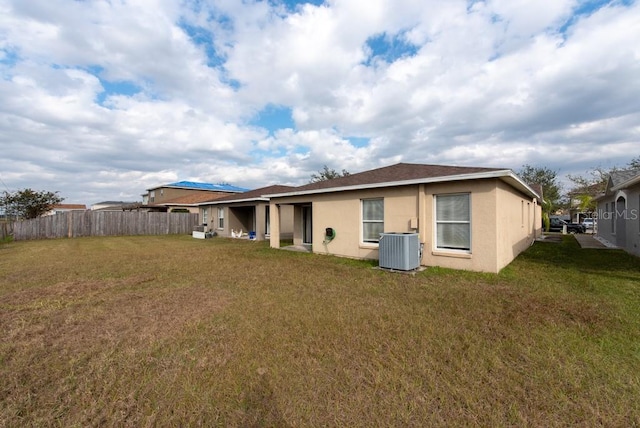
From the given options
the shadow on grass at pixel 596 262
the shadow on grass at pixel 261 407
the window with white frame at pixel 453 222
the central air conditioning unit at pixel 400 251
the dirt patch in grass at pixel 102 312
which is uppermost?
the window with white frame at pixel 453 222

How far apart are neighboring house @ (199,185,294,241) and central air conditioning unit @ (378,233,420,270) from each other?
9854mm

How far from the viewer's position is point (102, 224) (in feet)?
70.8

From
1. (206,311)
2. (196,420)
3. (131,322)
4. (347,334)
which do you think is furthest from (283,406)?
(131,322)

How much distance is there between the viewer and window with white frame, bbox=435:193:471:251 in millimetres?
7914

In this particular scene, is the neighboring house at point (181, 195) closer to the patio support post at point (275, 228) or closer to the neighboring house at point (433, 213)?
the patio support post at point (275, 228)

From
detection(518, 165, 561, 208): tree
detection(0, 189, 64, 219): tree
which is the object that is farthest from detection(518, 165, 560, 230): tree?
detection(0, 189, 64, 219): tree

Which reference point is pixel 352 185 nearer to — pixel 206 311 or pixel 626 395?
pixel 206 311

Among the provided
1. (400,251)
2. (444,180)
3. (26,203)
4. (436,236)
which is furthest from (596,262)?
(26,203)

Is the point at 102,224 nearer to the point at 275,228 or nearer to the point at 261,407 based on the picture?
the point at 275,228

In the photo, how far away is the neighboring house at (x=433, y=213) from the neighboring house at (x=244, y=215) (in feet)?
19.2

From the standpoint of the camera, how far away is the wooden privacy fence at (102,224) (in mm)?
19047

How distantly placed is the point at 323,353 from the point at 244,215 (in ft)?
60.4

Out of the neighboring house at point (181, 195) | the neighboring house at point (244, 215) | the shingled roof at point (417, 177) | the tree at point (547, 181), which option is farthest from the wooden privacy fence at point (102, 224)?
the tree at point (547, 181)

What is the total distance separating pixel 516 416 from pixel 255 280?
18.7ft
